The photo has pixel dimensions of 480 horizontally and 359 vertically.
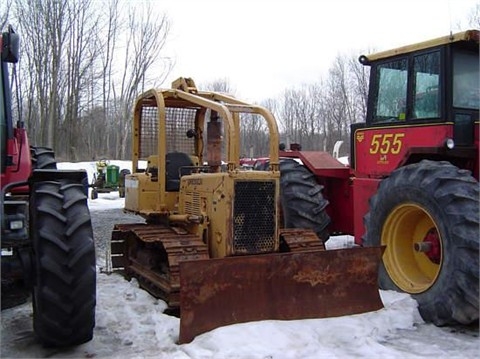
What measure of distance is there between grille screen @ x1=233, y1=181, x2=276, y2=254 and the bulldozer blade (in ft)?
2.39

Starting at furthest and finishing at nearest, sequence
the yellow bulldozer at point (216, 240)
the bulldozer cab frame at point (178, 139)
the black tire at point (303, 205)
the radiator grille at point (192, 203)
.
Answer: the black tire at point (303, 205), the radiator grille at point (192, 203), the bulldozer cab frame at point (178, 139), the yellow bulldozer at point (216, 240)

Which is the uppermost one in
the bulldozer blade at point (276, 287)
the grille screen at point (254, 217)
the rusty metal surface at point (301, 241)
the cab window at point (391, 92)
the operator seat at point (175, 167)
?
the cab window at point (391, 92)

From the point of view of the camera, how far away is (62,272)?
4016 mm

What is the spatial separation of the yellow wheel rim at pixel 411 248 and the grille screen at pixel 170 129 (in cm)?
313

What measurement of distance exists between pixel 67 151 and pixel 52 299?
32656 millimetres

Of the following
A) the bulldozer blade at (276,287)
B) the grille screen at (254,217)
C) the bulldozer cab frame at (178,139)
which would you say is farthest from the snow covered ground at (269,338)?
the bulldozer cab frame at (178,139)

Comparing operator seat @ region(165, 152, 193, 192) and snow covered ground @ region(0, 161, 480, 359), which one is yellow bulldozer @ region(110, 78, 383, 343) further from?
snow covered ground @ region(0, 161, 480, 359)

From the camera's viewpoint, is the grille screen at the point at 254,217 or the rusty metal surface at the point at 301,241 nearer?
the grille screen at the point at 254,217

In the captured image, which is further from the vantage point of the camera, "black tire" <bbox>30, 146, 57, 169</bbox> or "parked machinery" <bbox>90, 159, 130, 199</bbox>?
"parked machinery" <bbox>90, 159, 130, 199</bbox>

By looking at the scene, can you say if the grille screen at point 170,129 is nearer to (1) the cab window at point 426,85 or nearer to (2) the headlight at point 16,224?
(1) the cab window at point 426,85

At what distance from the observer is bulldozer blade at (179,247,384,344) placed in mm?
4617

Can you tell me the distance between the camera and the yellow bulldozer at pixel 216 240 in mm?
4766

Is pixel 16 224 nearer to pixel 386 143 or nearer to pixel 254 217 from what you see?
pixel 254 217

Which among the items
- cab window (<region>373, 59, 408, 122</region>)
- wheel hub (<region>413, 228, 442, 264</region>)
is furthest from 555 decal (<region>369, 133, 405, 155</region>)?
wheel hub (<region>413, 228, 442, 264</region>)
